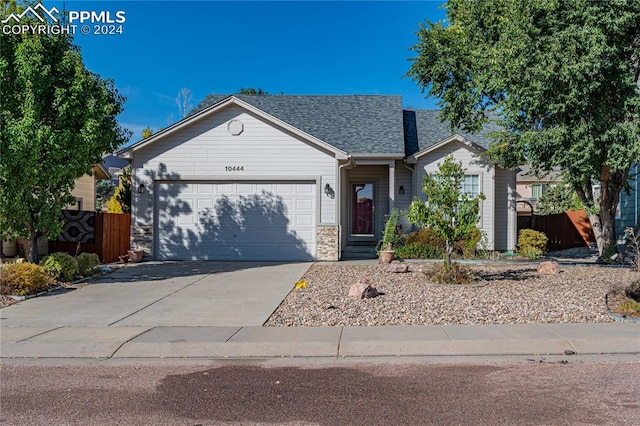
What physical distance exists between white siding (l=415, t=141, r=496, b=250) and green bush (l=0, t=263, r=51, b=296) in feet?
39.4

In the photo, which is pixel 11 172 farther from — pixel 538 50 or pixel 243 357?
pixel 538 50

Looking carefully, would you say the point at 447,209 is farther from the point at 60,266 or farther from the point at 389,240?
the point at 60,266

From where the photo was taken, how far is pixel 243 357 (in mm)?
6285

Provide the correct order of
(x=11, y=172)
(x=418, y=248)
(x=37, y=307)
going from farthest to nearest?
(x=418, y=248) → (x=11, y=172) → (x=37, y=307)

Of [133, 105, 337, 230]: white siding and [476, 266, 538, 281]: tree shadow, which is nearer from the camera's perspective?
[476, 266, 538, 281]: tree shadow

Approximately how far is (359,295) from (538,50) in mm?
8280

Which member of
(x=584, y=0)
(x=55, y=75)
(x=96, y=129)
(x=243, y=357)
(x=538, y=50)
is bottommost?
(x=243, y=357)

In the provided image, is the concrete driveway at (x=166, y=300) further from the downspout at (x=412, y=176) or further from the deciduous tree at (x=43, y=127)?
the downspout at (x=412, y=176)

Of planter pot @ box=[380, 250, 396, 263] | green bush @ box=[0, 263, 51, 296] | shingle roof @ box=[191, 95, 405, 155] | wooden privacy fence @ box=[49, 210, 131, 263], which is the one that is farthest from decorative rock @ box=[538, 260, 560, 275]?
wooden privacy fence @ box=[49, 210, 131, 263]

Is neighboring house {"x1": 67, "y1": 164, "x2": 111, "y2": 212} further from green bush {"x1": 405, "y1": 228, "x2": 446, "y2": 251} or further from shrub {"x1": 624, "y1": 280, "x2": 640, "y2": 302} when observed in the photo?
shrub {"x1": 624, "y1": 280, "x2": 640, "y2": 302}

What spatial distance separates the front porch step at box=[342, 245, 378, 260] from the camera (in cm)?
1752

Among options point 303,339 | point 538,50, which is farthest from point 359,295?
point 538,50

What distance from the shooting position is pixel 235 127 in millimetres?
16281

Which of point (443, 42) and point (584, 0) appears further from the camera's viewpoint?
point (443, 42)
